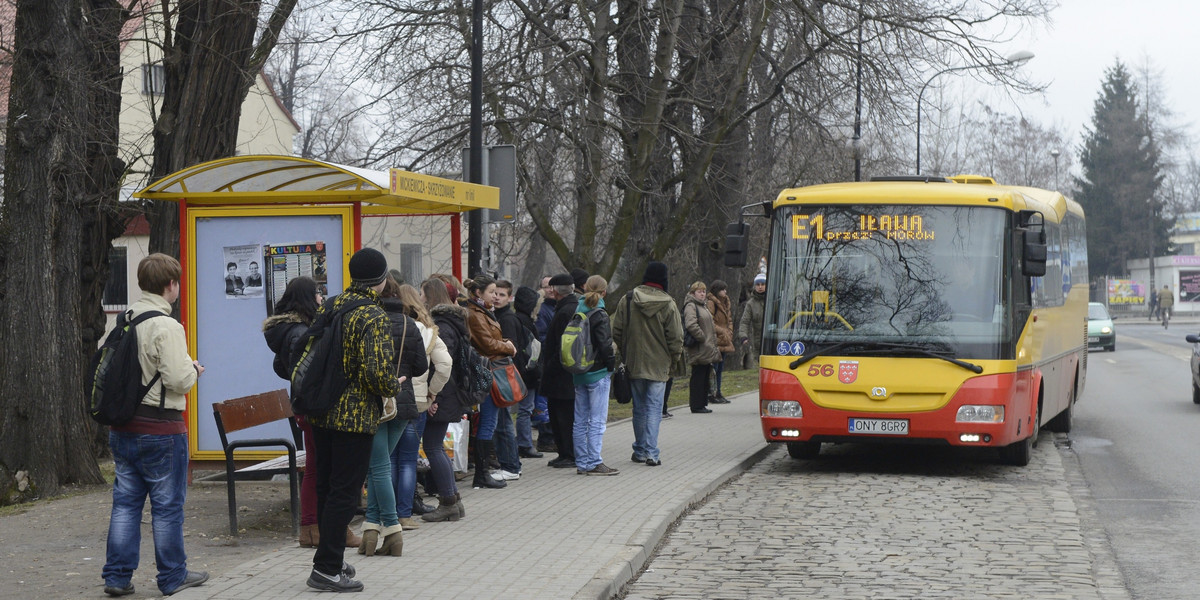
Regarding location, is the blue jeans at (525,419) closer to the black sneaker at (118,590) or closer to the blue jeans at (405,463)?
the blue jeans at (405,463)

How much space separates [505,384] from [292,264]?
1934 mm

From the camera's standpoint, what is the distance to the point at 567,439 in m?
11.9

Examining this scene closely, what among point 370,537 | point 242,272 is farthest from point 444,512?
point 242,272

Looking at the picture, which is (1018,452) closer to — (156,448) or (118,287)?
(156,448)

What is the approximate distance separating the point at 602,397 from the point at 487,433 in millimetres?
1148

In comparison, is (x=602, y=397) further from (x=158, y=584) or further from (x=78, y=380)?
(x=158, y=584)

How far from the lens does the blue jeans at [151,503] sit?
20.7ft

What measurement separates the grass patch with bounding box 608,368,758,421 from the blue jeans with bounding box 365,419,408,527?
973cm

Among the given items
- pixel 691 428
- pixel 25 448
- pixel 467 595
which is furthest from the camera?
pixel 691 428

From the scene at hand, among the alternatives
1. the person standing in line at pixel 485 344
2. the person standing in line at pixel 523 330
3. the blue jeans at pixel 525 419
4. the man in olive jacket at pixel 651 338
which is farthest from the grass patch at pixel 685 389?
the person standing in line at pixel 485 344

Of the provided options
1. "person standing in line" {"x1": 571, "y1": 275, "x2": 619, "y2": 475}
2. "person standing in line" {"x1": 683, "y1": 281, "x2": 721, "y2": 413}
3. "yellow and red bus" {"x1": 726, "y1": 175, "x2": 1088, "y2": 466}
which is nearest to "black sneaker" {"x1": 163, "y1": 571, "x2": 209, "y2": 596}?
"person standing in line" {"x1": 571, "y1": 275, "x2": 619, "y2": 475}

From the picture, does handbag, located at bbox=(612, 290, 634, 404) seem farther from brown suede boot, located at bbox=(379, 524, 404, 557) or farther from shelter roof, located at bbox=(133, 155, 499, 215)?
brown suede boot, located at bbox=(379, 524, 404, 557)

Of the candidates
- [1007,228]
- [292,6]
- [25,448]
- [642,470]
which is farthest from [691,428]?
[25,448]

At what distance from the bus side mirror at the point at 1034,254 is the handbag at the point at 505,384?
4749 mm
